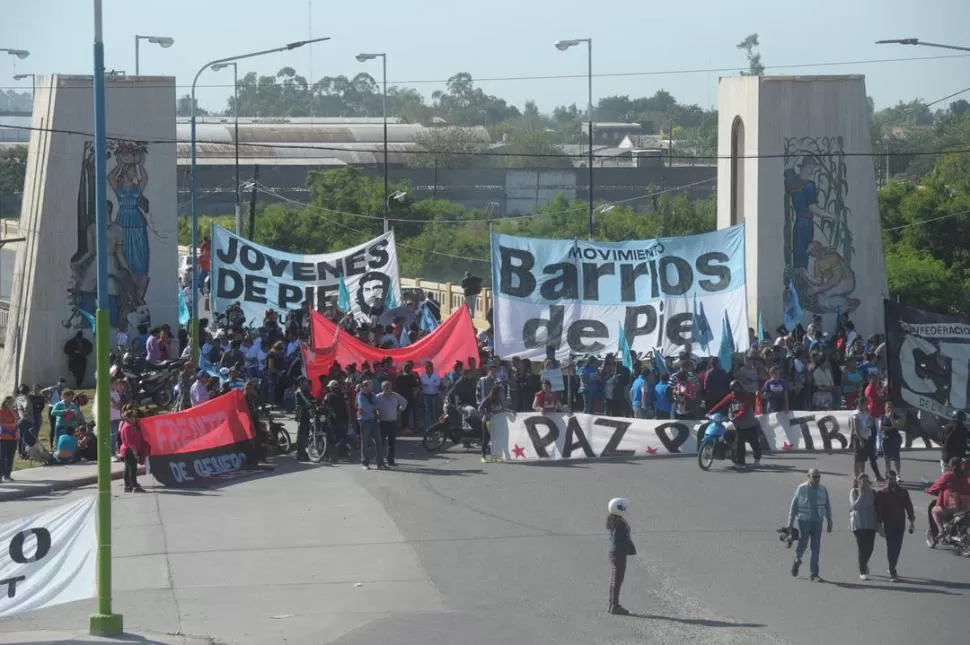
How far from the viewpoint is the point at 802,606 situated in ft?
46.2

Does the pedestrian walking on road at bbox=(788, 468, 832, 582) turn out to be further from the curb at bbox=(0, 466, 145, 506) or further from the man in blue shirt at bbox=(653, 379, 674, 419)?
the curb at bbox=(0, 466, 145, 506)

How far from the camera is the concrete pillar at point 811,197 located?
111ft

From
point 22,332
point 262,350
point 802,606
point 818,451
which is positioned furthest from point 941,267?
point 802,606

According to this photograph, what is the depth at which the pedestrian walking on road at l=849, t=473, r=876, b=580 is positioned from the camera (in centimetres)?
1508

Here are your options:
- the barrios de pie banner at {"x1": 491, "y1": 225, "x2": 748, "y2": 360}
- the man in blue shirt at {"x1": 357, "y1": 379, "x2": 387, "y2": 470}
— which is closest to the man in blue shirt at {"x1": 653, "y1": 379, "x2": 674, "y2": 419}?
the barrios de pie banner at {"x1": 491, "y1": 225, "x2": 748, "y2": 360}

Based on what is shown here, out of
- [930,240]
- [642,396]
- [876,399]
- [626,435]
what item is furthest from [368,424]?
[930,240]

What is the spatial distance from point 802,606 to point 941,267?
2934 cm

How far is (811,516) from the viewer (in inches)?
596

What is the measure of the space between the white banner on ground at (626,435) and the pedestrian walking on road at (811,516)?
21.7 feet

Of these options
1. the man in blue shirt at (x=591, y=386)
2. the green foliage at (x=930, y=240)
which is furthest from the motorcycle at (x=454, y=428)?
the green foliage at (x=930, y=240)

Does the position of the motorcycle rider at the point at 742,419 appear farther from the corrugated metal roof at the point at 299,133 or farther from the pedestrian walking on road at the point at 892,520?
the corrugated metal roof at the point at 299,133

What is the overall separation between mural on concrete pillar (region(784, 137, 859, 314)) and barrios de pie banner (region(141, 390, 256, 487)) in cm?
1650

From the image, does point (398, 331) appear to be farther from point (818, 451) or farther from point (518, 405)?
point (818, 451)

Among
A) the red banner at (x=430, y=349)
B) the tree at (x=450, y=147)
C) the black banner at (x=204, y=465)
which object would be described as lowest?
the black banner at (x=204, y=465)
